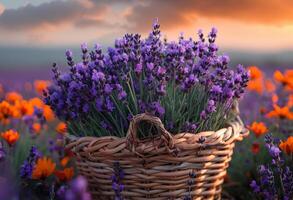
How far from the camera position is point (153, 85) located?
1.98m

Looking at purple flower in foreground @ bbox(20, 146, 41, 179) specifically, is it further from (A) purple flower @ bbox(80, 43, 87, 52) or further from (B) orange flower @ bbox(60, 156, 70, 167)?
(A) purple flower @ bbox(80, 43, 87, 52)

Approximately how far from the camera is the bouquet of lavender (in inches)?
77.7

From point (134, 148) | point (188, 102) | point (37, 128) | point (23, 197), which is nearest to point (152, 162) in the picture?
point (134, 148)

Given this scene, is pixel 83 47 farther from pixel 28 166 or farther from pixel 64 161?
pixel 64 161

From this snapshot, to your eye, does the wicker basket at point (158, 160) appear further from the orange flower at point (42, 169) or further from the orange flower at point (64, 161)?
the orange flower at point (64, 161)

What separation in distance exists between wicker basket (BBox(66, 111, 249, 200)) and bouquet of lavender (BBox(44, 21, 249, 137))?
0.28 feet

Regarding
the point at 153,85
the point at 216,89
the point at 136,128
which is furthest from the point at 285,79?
the point at 136,128

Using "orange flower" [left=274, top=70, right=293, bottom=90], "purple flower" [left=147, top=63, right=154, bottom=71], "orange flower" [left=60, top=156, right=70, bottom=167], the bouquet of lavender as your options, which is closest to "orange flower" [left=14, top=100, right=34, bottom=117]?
"orange flower" [left=60, top=156, right=70, bottom=167]

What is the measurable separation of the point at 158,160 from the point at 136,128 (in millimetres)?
186

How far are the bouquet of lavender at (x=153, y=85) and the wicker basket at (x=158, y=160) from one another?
9 centimetres

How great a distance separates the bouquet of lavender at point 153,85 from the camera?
1975 mm

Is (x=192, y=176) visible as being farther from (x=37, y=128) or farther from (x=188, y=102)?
(x=37, y=128)

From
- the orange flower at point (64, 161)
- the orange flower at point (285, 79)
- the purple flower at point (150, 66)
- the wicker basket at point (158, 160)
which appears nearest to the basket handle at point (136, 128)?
the wicker basket at point (158, 160)

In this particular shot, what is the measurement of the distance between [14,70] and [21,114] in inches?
194
